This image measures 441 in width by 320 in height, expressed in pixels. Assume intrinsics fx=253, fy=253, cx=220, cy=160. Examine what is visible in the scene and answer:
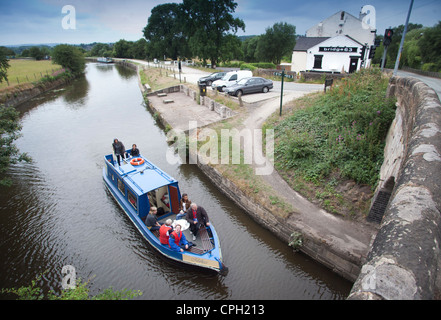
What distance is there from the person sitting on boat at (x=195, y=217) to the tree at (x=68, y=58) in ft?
168

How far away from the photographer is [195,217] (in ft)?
25.6

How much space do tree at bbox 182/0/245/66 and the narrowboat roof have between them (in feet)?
110

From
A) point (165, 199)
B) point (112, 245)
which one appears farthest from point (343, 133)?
point (112, 245)

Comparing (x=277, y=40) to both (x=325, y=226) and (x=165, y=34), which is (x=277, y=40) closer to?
(x=165, y=34)

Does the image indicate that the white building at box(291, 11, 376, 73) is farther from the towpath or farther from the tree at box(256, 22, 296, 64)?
the towpath

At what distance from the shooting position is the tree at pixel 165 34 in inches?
2391

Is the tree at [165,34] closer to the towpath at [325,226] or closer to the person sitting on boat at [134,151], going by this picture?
the person sitting on boat at [134,151]

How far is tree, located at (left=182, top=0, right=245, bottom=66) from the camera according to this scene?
38.2 meters

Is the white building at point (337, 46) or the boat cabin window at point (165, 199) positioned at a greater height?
the white building at point (337, 46)

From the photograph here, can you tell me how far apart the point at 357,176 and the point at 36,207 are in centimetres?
1242

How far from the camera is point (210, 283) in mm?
7070

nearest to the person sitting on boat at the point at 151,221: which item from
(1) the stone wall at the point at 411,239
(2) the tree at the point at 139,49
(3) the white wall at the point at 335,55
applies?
(1) the stone wall at the point at 411,239
